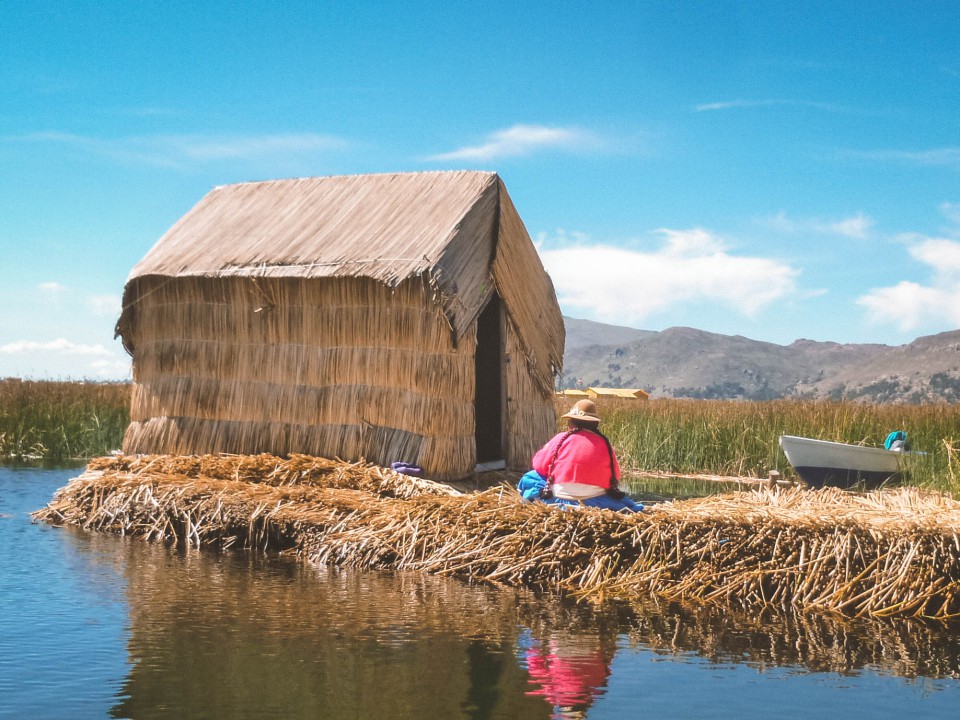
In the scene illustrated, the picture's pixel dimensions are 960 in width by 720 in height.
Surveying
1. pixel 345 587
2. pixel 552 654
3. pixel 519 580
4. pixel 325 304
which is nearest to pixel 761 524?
pixel 519 580

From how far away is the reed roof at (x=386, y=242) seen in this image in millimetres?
11312

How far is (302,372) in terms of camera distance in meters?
12.1

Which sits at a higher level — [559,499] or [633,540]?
[559,499]

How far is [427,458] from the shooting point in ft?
36.7

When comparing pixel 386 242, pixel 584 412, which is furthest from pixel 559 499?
pixel 386 242

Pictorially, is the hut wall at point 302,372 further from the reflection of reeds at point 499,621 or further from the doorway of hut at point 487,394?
the reflection of reeds at point 499,621

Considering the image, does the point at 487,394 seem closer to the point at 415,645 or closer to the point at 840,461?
the point at 840,461

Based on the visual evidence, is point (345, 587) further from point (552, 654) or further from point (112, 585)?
point (552, 654)

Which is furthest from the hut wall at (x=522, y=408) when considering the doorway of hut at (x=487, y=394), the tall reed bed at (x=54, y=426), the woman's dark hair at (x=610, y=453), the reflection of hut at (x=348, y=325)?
the tall reed bed at (x=54, y=426)

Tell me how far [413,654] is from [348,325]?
5.86m

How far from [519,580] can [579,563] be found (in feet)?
1.68

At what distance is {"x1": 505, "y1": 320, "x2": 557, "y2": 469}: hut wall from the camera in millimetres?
12750

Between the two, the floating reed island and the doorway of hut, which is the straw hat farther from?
the doorway of hut

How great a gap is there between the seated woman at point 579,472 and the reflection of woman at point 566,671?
2.33 m
